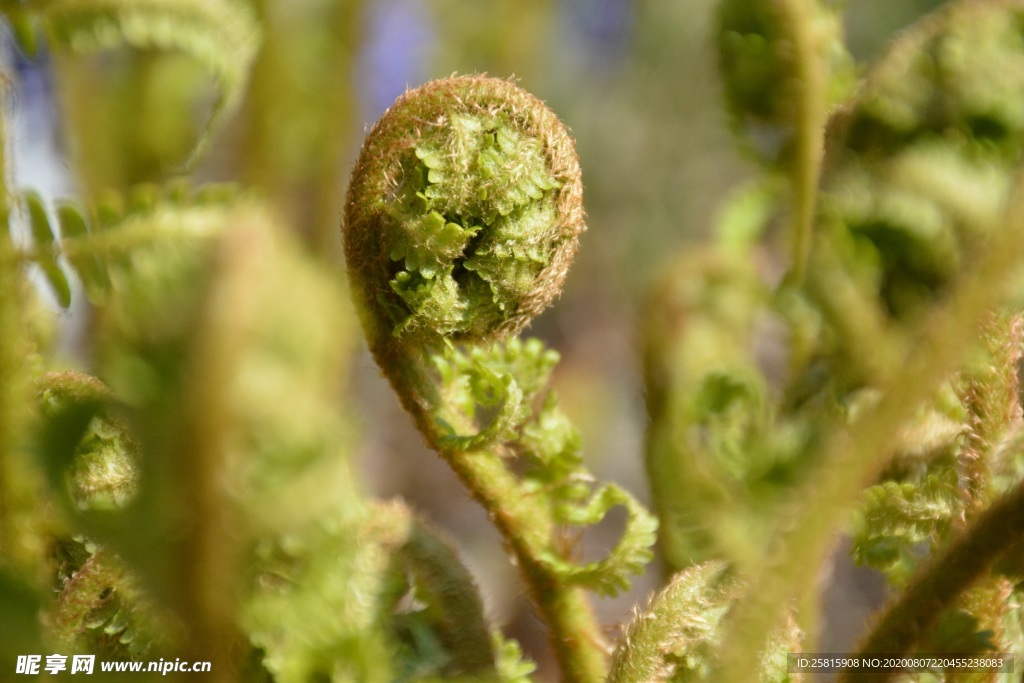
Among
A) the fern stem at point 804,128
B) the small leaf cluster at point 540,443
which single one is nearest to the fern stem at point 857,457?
the small leaf cluster at point 540,443

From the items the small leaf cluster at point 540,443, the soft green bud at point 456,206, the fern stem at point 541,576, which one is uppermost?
the soft green bud at point 456,206

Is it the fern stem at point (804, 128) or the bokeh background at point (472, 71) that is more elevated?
the bokeh background at point (472, 71)

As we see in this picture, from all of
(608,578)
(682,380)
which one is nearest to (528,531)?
(608,578)

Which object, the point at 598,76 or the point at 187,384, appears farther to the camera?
the point at 598,76

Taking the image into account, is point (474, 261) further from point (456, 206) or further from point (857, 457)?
point (857, 457)

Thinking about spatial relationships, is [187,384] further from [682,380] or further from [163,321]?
[682,380]

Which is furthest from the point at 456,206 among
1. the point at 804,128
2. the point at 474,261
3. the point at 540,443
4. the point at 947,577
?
the point at 804,128

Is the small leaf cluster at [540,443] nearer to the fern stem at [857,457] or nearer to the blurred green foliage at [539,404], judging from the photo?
the blurred green foliage at [539,404]
